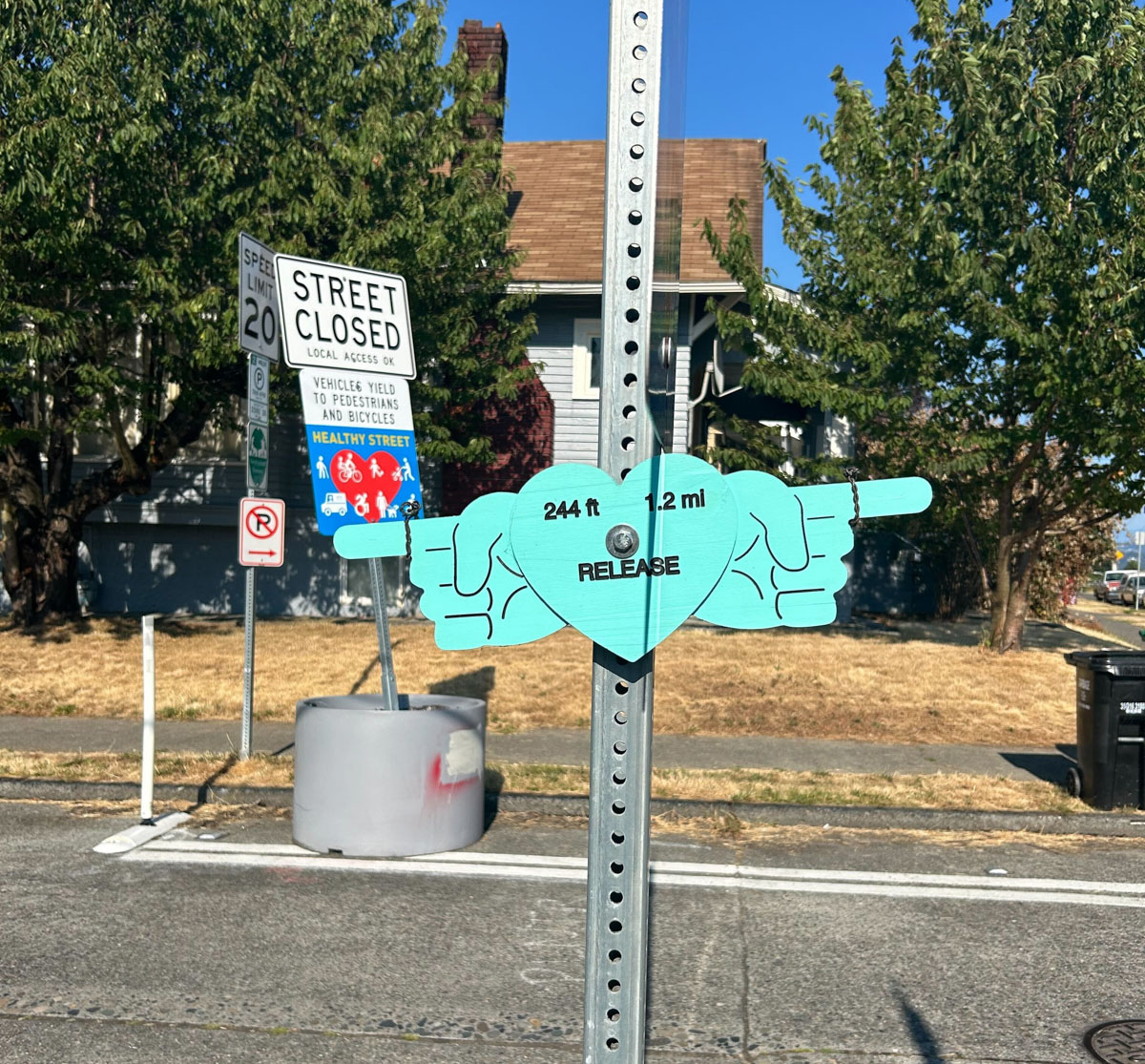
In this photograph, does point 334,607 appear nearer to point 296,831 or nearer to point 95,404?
point 95,404

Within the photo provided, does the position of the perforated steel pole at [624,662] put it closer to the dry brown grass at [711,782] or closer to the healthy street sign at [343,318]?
the healthy street sign at [343,318]

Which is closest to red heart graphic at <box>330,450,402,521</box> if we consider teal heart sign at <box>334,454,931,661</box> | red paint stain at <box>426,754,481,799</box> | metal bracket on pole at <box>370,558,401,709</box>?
metal bracket on pole at <box>370,558,401,709</box>

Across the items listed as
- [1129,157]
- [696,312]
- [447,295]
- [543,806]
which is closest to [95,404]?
[447,295]

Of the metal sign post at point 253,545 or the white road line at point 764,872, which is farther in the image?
the metal sign post at point 253,545

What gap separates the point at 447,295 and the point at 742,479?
53.3ft

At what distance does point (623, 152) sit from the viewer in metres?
1.55

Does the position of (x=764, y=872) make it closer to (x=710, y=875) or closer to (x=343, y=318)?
(x=710, y=875)

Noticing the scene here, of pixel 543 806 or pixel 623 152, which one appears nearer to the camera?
pixel 623 152

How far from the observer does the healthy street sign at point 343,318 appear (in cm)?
786

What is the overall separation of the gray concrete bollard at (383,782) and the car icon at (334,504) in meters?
1.26

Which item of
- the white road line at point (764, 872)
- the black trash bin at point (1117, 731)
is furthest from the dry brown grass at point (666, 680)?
the white road line at point (764, 872)

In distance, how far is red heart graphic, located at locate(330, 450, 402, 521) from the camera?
26.8 ft

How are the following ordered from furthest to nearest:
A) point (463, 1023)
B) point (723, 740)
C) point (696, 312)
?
1. point (696, 312)
2. point (723, 740)
3. point (463, 1023)

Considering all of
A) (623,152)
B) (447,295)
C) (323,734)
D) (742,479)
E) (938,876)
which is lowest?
(938,876)
